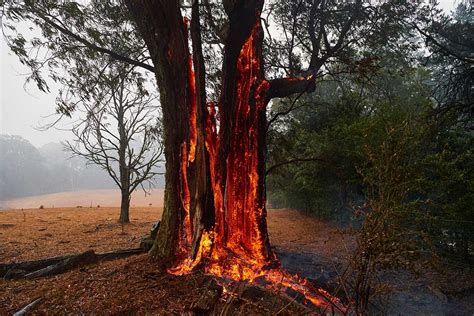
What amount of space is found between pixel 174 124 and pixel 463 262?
8.96 metres

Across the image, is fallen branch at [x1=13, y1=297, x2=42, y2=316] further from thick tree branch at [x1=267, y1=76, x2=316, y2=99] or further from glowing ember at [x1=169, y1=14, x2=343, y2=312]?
thick tree branch at [x1=267, y1=76, x2=316, y2=99]

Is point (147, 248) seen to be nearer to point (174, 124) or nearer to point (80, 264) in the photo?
point (80, 264)

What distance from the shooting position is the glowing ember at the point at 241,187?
6020 millimetres

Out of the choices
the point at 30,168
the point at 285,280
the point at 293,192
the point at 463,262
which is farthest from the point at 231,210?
the point at 30,168

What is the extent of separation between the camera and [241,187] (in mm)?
7320

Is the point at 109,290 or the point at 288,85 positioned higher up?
the point at 288,85

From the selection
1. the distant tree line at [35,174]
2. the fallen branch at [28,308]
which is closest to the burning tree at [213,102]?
the fallen branch at [28,308]

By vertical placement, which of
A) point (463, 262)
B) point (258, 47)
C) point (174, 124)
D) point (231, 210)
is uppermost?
point (258, 47)

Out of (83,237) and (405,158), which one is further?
(83,237)

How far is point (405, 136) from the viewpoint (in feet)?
12.1

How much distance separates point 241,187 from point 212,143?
156 cm

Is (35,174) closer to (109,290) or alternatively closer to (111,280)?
(111,280)

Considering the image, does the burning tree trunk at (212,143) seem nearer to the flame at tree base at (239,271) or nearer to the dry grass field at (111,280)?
the flame at tree base at (239,271)

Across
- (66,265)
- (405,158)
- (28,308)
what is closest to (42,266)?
(66,265)
